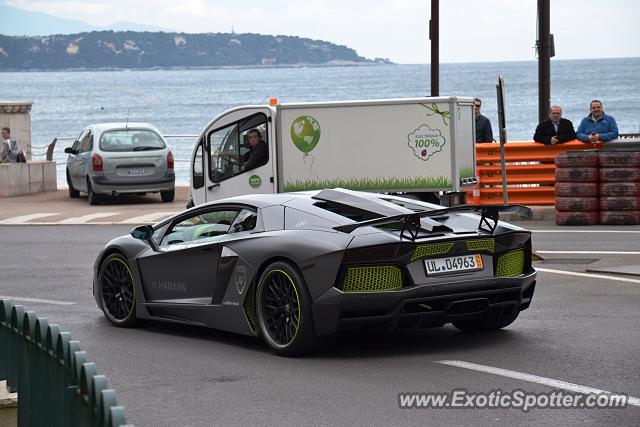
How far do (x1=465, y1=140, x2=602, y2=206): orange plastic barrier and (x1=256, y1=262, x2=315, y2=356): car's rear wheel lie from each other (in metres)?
13.3

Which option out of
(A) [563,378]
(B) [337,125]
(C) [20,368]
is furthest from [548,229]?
(C) [20,368]

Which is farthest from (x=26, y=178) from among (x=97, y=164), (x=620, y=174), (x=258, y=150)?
(x=620, y=174)

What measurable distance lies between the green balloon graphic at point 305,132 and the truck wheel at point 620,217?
4.55 m

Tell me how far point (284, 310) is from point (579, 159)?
1157 cm

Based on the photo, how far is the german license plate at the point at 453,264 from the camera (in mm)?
9789

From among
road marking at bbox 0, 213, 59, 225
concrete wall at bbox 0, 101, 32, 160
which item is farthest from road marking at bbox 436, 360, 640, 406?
concrete wall at bbox 0, 101, 32, 160

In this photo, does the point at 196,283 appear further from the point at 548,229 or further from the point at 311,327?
the point at 548,229

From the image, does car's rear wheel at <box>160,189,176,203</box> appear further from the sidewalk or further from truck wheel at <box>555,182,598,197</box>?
truck wheel at <box>555,182,598,197</box>

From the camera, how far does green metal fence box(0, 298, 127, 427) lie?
4.46 metres

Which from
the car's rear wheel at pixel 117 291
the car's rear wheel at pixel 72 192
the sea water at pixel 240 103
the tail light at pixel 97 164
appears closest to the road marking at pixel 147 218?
the tail light at pixel 97 164

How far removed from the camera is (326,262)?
31.8 feet

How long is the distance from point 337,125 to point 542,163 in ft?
14.6

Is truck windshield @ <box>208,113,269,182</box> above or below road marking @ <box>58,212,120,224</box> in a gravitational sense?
above

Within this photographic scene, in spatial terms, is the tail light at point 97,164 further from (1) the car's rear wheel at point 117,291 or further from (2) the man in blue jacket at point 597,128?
(1) the car's rear wheel at point 117,291
